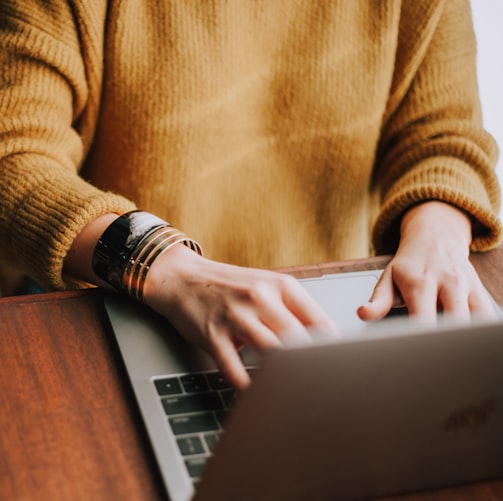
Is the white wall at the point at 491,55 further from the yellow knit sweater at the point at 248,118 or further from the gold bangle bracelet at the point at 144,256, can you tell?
the gold bangle bracelet at the point at 144,256

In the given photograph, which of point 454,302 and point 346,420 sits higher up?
point 346,420

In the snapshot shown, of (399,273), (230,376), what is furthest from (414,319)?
(230,376)

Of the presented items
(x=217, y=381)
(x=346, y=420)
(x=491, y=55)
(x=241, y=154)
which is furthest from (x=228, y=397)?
(x=491, y=55)

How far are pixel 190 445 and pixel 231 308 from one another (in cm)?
12

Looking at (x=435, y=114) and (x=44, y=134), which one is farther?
(x=435, y=114)

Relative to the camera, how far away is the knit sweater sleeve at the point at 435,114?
80cm

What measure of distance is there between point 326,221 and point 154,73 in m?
0.37

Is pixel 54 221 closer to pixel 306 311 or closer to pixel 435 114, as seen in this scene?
pixel 306 311

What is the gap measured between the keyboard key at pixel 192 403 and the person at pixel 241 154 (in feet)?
0.07

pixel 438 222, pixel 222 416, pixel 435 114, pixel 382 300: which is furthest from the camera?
pixel 435 114

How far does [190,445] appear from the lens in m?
0.42

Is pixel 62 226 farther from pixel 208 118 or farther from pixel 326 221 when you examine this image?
pixel 326 221

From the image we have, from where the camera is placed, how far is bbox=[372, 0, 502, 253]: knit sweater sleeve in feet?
2.63

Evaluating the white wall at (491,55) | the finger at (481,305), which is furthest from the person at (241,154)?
the white wall at (491,55)
